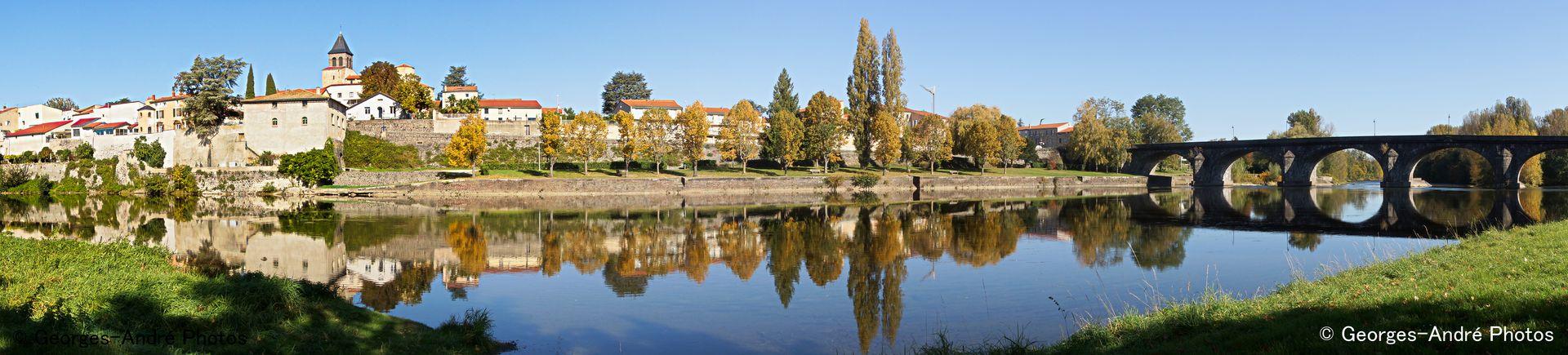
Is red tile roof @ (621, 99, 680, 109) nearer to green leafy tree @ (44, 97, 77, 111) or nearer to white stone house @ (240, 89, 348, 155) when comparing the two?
white stone house @ (240, 89, 348, 155)

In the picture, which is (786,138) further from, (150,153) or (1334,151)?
(1334,151)

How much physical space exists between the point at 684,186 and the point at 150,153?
4125 cm

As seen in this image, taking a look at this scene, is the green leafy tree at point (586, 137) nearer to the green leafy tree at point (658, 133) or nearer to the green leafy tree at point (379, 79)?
the green leafy tree at point (658, 133)

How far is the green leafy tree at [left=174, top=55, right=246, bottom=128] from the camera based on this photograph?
2660 inches

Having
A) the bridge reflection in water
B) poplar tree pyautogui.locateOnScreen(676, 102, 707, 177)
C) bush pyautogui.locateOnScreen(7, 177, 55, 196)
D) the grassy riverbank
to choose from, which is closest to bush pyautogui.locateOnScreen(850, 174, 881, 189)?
poplar tree pyautogui.locateOnScreen(676, 102, 707, 177)

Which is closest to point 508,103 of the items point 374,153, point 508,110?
point 508,110

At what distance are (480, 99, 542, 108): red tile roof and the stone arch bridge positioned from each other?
Answer: 6228 centimetres

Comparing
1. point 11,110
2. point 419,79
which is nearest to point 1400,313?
point 419,79

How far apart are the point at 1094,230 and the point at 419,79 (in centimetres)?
8272

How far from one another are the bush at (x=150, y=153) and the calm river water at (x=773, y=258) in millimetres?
22561

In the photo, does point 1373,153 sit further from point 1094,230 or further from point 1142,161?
point 1094,230

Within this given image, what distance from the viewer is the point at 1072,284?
16.9 meters

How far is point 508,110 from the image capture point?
8975 centimetres

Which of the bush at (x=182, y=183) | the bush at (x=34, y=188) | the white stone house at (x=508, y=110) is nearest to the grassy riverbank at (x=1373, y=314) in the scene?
the bush at (x=182, y=183)
